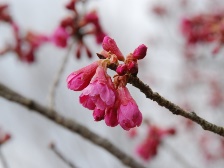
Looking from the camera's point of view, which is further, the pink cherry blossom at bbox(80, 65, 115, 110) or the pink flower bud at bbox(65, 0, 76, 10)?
the pink flower bud at bbox(65, 0, 76, 10)

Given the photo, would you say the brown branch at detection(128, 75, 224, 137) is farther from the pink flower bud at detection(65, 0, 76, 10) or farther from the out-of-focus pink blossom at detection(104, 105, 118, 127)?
the pink flower bud at detection(65, 0, 76, 10)

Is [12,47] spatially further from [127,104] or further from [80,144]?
[127,104]

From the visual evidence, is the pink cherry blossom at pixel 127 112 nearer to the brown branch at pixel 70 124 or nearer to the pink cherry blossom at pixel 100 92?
the pink cherry blossom at pixel 100 92

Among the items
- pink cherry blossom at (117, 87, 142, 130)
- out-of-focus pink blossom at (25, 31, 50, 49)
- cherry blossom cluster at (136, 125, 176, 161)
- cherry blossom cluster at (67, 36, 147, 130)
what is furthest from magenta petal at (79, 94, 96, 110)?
out-of-focus pink blossom at (25, 31, 50, 49)

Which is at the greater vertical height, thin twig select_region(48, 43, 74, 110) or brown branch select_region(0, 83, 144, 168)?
thin twig select_region(48, 43, 74, 110)

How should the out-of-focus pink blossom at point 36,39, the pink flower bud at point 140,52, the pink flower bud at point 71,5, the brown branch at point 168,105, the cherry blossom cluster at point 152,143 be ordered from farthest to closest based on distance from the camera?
the out-of-focus pink blossom at point 36,39
the cherry blossom cluster at point 152,143
the pink flower bud at point 71,5
the pink flower bud at point 140,52
the brown branch at point 168,105

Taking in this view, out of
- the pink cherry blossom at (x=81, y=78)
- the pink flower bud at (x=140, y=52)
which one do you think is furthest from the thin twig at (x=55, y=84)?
the pink flower bud at (x=140, y=52)

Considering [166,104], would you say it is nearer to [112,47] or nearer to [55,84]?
[112,47]
